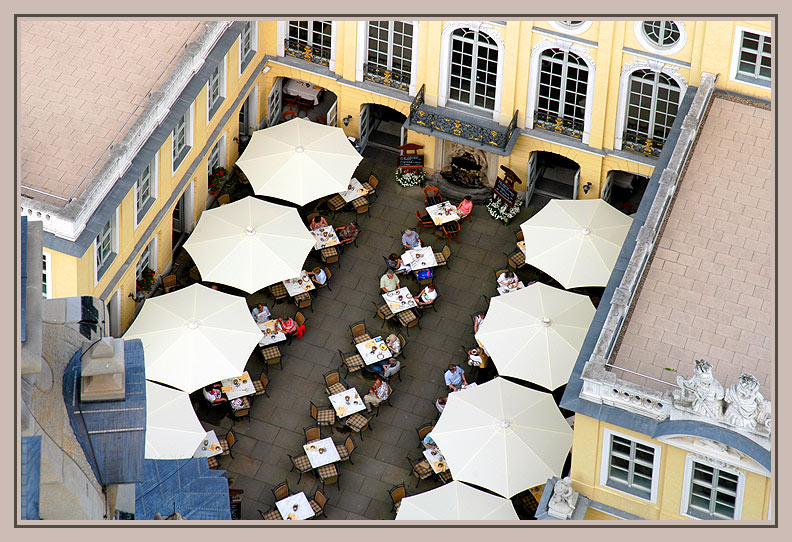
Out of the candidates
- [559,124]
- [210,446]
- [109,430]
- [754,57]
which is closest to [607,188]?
[559,124]

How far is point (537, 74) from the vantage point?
58.4 metres

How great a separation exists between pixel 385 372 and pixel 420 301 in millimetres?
3523

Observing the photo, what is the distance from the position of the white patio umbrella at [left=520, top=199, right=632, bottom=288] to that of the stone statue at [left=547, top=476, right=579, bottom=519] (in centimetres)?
1143

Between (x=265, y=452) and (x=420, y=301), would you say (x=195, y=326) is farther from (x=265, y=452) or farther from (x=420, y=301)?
(x=420, y=301)

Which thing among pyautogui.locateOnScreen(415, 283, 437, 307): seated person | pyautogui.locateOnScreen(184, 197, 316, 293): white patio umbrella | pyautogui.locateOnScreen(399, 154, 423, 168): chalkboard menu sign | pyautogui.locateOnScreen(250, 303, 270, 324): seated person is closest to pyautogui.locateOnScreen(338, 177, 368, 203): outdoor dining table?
pyautogui.locateOnScreen(399, 154, 423, 168): chalkboard menu sign

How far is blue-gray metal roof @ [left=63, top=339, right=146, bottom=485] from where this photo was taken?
106ft

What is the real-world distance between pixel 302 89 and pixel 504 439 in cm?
2031

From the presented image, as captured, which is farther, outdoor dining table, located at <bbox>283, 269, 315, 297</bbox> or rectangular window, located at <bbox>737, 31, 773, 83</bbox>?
outdoor dining table, located at <bbox>283, 269, 315, 297</bbox>

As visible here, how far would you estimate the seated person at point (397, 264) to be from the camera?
5894cm

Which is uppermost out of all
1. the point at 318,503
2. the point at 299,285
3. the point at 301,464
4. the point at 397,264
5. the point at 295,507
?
the point at 397,264

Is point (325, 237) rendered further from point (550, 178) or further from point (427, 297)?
point (550, 178)

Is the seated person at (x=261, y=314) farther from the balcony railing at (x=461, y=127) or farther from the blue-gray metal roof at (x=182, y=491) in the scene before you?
the blue-gray metal roof at (x=182, y=491)

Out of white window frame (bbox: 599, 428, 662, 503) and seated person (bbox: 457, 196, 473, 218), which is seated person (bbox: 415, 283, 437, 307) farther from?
white window frame (bbox: 599, 428, 662, 503)
